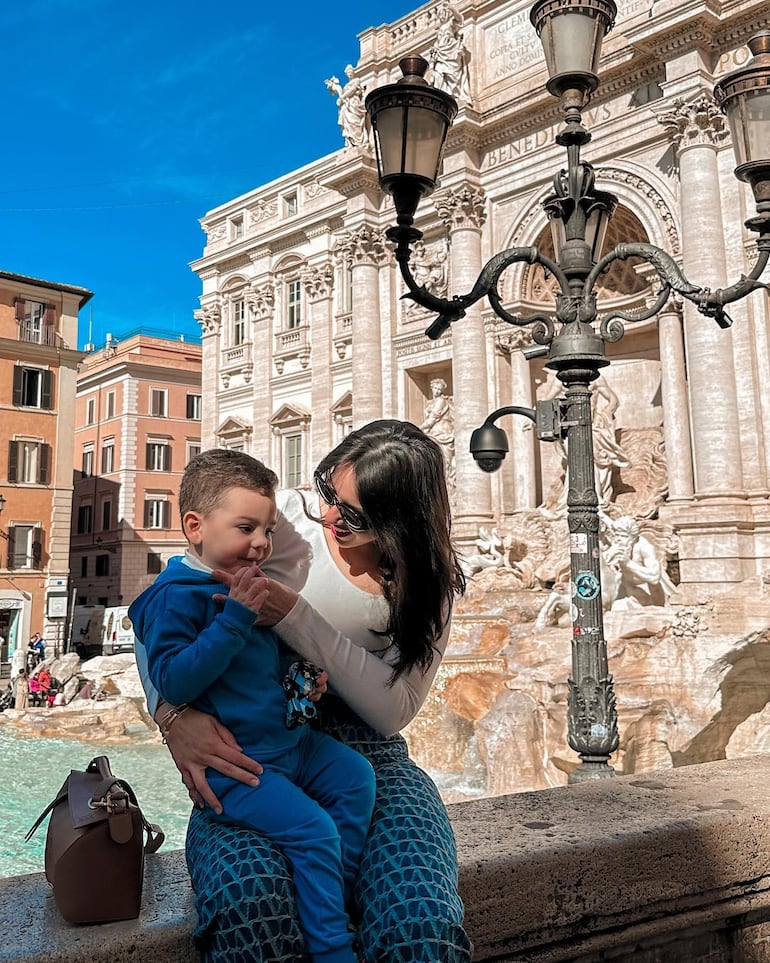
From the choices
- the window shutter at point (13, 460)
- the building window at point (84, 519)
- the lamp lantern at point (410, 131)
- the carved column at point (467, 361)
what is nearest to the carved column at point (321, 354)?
the carved column at point (467, 361)

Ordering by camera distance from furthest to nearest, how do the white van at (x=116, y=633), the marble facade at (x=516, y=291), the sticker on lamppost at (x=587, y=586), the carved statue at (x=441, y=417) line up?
the white van at (x=116, y=633) → the carved statue at (x=441, y=417) → the marble facade at (x=516, y=291) → the sticker on lamppost at (x=587, y=586)

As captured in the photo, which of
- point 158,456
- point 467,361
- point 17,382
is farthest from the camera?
point 158,456

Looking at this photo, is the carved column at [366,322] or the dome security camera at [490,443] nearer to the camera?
the dome security camera at [490,443]

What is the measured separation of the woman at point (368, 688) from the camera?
1.60 m

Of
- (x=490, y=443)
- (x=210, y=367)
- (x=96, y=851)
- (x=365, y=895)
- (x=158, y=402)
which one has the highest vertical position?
(x=158, y=402)

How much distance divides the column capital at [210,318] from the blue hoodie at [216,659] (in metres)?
28.4

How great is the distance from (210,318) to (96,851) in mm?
29087

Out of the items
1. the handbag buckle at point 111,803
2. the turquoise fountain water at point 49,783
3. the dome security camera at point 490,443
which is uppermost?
the dome security camera at point 490,443

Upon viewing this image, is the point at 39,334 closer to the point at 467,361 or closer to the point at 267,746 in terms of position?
the point at 467,361

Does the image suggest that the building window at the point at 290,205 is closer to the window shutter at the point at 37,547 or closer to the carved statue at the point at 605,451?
the window shutter at the point at 37,547

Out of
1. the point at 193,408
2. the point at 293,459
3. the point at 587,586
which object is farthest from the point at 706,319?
the point at 193,408

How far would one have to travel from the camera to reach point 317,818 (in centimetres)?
170

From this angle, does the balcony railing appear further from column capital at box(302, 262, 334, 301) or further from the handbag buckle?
the handbag buckle

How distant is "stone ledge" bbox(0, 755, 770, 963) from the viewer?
5.97 ft
